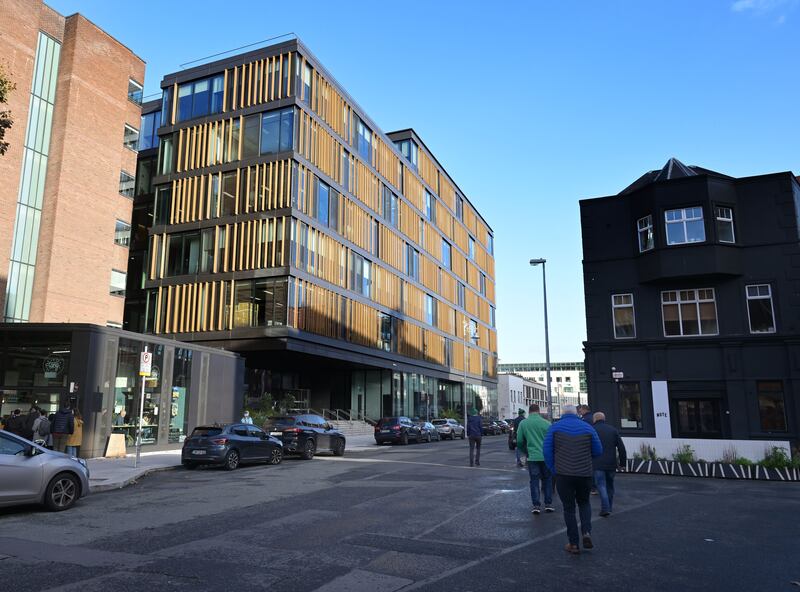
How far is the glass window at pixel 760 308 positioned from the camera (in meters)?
22.5

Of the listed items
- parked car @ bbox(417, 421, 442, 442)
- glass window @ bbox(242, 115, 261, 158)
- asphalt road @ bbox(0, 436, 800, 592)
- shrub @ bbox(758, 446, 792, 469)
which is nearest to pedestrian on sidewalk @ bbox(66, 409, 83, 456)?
asphalt road @ bbox(0, 436, 800, 592)

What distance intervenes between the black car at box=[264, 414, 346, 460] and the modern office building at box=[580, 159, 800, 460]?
10.3m

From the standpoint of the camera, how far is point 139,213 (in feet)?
139

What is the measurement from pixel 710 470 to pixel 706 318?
26.9ft

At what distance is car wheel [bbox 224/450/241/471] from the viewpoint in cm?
1806

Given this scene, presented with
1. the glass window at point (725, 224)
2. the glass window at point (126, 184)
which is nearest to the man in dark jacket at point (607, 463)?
the glass window at point (725, 224)

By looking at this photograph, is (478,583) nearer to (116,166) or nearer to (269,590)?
(269,590)

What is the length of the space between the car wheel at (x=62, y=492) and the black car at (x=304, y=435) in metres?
11.5

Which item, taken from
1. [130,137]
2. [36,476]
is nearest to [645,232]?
[36,476]

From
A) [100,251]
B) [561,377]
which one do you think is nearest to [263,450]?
[100,251]

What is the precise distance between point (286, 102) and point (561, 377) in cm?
13807

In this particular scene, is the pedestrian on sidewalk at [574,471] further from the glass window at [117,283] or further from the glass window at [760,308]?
the glass window at [117,283]

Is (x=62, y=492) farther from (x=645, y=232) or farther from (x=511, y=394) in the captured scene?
(x=511, y=394)

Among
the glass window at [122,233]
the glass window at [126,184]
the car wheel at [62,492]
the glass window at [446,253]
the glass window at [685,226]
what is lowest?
the car wheel at [62,492]
